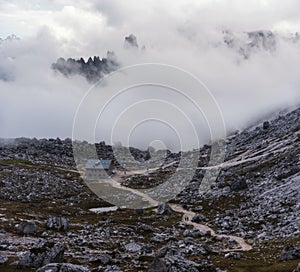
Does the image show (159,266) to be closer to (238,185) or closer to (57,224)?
(57,224)

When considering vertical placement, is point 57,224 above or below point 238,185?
below

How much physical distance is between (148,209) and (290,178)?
1370 inches

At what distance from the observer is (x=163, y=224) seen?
285ft

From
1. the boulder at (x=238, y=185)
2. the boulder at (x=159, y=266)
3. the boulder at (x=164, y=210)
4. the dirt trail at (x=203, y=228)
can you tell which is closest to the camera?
the boulder at (x=159, y=266)

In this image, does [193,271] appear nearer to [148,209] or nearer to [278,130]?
[148,209]

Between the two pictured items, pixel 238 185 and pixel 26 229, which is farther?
pixel 238 185

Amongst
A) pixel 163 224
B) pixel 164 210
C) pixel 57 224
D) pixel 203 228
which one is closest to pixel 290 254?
pixel 203 228

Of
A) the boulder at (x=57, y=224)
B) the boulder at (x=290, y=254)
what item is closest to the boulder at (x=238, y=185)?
→ the boulder at (x=57, y=224)

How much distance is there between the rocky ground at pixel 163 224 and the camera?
48.2 metres

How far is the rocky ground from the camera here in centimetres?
4816

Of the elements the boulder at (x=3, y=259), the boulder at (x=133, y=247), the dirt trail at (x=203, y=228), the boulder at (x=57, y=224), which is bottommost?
the dirt trail at (x=203, y=228)

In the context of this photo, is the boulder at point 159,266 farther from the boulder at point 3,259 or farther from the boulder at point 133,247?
the boulder at point 133,247

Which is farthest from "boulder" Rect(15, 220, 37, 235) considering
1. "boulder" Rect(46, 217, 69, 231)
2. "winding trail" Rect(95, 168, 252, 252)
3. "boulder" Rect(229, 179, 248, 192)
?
"boulder" Rect(229, 179, 248, 192)

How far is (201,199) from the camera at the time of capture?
112 m
